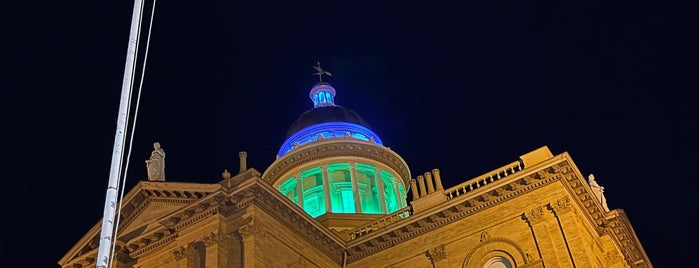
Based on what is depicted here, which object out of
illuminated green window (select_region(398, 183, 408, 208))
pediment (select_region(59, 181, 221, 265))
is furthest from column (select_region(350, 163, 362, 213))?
pediment (select_region(59, 181, 221, 265))

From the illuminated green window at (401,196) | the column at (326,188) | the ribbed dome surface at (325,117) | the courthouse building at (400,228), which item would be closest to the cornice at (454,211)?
the courthouse building at (400,228)

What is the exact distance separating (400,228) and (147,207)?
9.32 metres

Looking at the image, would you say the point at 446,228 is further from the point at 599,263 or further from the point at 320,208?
the point at 320,208

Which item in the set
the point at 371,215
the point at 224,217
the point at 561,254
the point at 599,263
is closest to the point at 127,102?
the point at 224,217

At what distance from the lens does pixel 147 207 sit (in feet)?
93.3

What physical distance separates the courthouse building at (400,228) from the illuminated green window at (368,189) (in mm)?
9025

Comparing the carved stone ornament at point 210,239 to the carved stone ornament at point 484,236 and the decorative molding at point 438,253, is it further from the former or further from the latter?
the carved stone ornament at point 484,236

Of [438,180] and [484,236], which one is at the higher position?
[438,180]

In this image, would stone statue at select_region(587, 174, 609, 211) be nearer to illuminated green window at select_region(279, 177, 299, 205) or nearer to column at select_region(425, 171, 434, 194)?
column at select_region(425, 171, 434, 194)

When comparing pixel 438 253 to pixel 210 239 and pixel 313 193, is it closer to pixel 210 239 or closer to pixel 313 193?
pixel 210 239

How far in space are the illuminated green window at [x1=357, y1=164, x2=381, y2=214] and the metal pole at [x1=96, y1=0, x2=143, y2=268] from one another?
3032 cm

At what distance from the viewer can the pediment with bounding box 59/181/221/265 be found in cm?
2692

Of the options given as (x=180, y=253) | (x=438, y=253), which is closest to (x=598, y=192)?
(x=438, y=253)

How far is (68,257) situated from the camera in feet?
94.8
